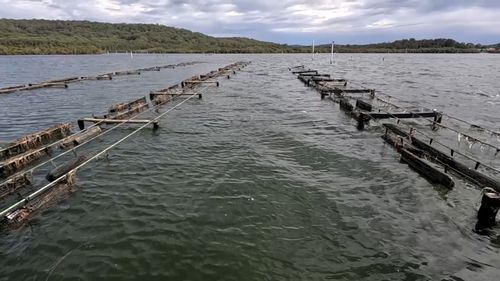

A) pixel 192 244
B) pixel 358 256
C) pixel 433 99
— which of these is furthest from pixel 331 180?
pixel 433 99

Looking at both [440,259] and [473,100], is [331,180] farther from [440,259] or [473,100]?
[473,100]

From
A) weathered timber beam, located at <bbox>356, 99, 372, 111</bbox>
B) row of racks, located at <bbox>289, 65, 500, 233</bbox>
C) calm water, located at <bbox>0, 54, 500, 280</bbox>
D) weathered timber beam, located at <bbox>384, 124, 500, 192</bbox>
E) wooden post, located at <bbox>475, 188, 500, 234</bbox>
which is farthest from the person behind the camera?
weathered timber beam, located at <bbox>356, 99, 372, 111</bbox>

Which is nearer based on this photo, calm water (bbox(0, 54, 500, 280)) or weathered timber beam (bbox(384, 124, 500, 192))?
calm water (bbox(0, 54, 500, 280))

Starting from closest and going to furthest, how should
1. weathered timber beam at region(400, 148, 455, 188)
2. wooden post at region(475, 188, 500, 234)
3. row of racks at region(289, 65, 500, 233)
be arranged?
1. wooden post at region(475, 188, 500, 234)
2. row of racks at region(289, 65, 500, 233)
3. weathered timber beam at region(400, 148, 455, 188)

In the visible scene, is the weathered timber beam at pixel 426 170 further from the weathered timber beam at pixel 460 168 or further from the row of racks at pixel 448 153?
the weathered timber beam at pixel 460 168

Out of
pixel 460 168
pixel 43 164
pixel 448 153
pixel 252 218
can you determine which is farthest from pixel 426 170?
pixel 43 164

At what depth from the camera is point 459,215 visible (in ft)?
40.7

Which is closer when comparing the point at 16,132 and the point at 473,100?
the point at 16,132

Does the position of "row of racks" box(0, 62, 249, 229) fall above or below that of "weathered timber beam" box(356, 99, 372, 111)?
below

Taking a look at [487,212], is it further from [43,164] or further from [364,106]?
[364,106]

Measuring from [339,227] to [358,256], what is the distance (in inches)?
62.1

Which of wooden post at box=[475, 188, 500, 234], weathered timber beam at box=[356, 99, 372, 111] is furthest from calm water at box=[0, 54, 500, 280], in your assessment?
weathered timber beam at box=[356, 99, 372, 111]

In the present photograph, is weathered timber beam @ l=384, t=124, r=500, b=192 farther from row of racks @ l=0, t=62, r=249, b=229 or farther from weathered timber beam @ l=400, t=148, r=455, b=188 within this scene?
row of racks @ l=0, t=62, r=249, b=229

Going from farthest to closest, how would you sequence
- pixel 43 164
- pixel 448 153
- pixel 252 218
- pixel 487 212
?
pixel 448 153
pixel 43 164
pixel 252 218
pixel 487 212
